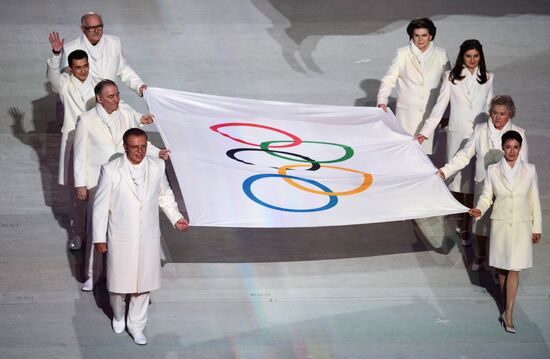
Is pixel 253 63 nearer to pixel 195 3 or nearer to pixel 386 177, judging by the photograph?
pixel 195 3

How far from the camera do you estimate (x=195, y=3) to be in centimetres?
1523

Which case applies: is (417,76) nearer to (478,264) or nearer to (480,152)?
(480,152)

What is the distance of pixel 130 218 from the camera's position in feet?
26.2

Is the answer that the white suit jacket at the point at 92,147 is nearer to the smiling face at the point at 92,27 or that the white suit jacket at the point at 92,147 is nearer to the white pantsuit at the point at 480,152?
the smiling face at the point at 92,27

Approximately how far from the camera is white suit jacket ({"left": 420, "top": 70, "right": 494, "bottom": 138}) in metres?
9.71

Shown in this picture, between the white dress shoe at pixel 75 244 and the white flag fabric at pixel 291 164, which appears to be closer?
the white flag fabric at pixel 291 164

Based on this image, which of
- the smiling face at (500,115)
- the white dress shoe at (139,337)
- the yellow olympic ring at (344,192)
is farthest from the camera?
the smiling face at (500,115)

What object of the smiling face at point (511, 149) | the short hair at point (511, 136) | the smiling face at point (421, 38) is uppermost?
the smiling face at point (421, 38)

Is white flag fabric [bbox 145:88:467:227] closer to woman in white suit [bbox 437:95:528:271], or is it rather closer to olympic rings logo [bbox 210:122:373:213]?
olympic rings logo [bbox 210:122:373:213]

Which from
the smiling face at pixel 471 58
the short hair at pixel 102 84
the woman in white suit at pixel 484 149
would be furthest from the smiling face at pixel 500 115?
the short hair at pixel 102 84

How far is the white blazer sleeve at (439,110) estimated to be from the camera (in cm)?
974

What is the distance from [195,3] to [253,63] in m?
2.17

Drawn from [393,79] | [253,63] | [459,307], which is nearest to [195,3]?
[253,63]

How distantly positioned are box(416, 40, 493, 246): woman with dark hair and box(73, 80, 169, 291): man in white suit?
2.47m
